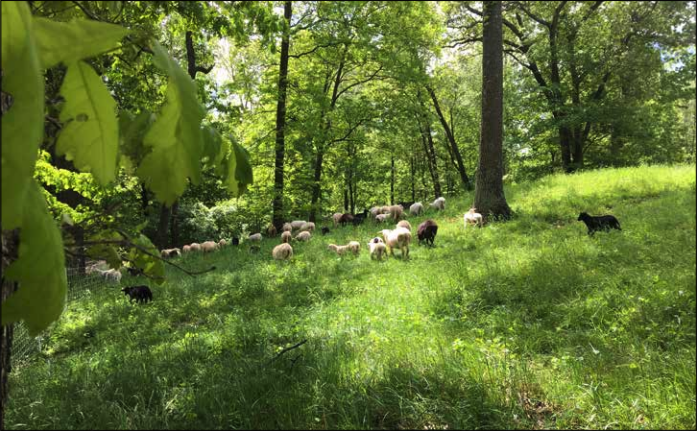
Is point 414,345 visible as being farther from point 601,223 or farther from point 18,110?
point 601,223

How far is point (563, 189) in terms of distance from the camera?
1408cm

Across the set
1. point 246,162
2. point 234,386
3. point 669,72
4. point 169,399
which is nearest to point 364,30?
point 246,162

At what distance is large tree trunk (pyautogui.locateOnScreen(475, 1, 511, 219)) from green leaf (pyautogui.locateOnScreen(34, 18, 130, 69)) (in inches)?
456

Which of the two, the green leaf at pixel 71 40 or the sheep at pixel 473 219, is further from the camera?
the sheep at pixel 473 219

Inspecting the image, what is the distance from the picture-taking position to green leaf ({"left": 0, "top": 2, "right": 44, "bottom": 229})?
1.85 ft

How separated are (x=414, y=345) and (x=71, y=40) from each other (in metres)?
3.84

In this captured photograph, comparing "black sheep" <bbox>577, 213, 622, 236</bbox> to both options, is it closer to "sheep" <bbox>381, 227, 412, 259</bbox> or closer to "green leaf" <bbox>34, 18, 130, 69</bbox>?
"sheep" <bbox>381, 227, 412, 259</bbox>

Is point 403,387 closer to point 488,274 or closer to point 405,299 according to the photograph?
point 405,299

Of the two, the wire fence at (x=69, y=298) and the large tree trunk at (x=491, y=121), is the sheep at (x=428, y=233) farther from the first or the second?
the wire fence at (x=69, y=298)

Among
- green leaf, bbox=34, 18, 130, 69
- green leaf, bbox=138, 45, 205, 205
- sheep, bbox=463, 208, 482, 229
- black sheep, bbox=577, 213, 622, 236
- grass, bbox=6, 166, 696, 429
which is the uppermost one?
green leaf, bbox=34, 18, 130, 69

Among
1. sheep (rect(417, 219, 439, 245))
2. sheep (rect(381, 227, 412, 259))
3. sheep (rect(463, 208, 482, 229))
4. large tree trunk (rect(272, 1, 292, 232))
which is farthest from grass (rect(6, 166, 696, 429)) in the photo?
large tree trunk (rect(272, 1, 292, 232))

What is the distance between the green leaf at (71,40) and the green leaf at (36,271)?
0.26m

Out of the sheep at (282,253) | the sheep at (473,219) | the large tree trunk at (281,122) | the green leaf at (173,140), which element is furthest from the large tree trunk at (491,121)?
the green leaf at (173,140)

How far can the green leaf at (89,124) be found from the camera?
0.91m
